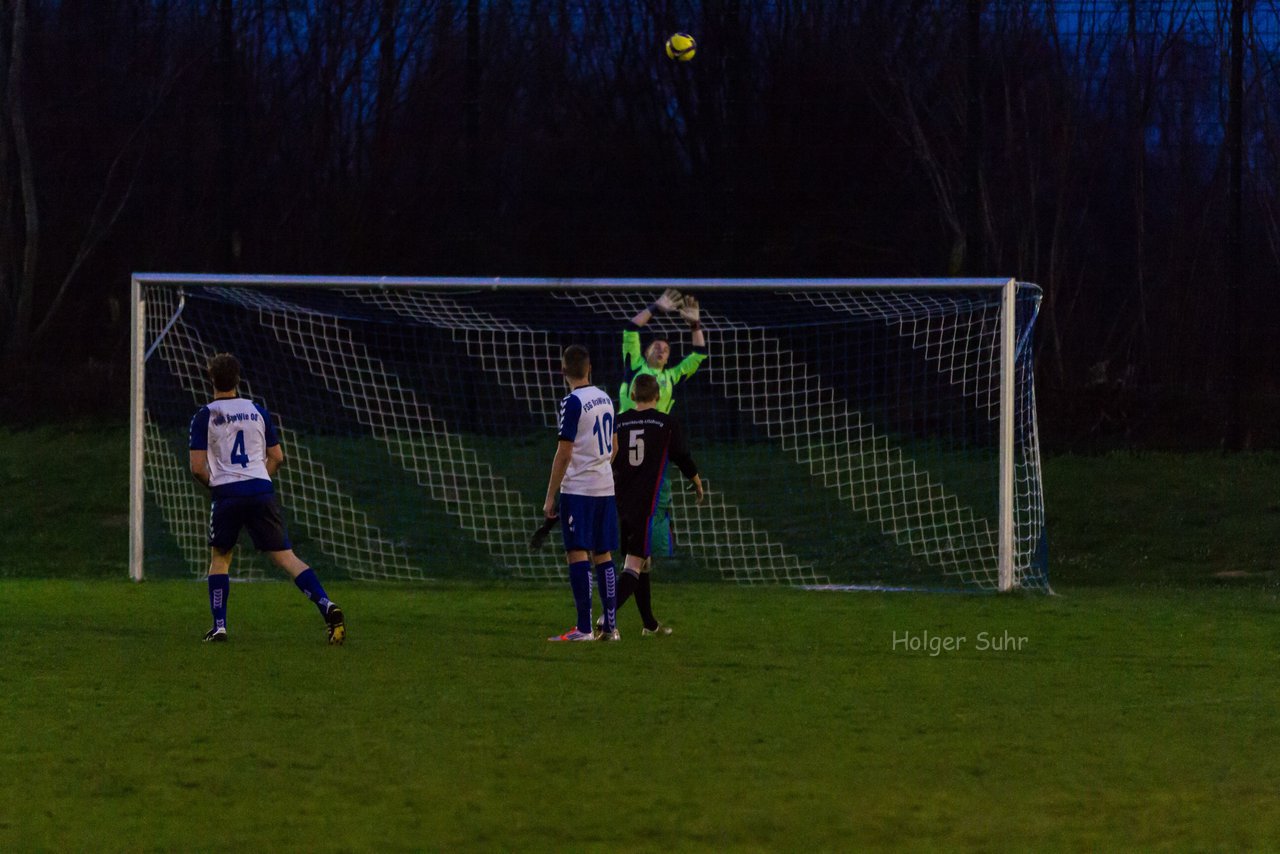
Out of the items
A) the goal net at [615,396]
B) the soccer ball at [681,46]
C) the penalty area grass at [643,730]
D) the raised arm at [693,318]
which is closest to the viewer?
the penalty area grass at [643,730]

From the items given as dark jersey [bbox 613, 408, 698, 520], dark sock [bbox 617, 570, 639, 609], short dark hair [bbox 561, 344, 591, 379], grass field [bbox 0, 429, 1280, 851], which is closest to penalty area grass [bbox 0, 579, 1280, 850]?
grass field [bbox 0, 429, 1280, 851]

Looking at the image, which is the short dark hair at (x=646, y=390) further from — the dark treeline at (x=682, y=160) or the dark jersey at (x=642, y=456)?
the dark treeline at (x=682, y=160)

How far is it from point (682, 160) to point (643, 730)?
1251 centimetres

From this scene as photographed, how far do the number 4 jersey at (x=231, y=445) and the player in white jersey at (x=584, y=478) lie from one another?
152 cm

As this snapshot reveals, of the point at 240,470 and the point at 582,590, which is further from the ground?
the point at 240,470

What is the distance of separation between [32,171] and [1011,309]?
38.6 ft

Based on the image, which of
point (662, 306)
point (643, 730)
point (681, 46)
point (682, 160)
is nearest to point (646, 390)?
point (662, 306)

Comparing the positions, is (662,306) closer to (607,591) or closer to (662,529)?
(662,529)

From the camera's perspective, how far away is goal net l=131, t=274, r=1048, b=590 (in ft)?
43.4

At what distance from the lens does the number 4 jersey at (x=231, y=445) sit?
9227mm

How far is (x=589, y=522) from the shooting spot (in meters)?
9.34

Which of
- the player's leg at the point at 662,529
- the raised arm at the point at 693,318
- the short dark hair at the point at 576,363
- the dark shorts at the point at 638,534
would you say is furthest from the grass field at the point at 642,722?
the raised arm at the point at 693,318

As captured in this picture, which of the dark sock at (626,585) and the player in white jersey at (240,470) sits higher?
the player in white jersey at (240,470)

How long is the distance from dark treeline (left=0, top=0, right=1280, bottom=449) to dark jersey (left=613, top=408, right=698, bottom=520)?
9.05 meters
